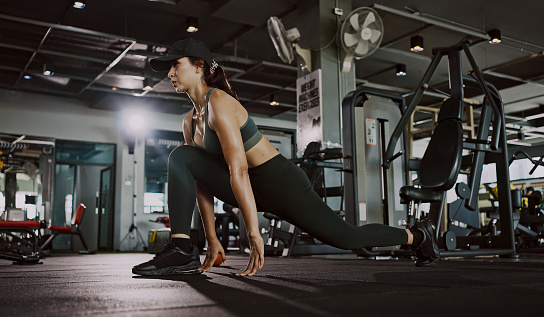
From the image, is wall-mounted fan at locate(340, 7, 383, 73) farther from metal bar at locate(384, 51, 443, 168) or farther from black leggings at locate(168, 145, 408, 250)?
black leggings at locate(168, 145, 408, 250)

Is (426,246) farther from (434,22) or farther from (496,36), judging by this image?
(496,36)

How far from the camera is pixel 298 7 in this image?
664 cm

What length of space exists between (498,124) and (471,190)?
1.94ft

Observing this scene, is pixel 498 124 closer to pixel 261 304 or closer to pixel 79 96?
pixel 261 304

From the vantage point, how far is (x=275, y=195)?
215cm

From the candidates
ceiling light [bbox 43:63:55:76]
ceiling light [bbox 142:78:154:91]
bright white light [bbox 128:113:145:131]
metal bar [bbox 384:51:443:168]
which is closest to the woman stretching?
metal bar [bbox 384:51:443:168]

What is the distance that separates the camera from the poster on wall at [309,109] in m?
6.09

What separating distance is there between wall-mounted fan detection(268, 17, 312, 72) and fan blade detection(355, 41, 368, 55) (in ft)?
2.03

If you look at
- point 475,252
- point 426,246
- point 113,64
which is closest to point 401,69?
point 113,64

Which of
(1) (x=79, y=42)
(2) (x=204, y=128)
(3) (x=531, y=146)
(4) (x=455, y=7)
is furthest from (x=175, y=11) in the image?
(3) (x=531, y=146)

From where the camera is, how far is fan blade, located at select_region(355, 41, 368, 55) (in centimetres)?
593

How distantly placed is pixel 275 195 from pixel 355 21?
408cm

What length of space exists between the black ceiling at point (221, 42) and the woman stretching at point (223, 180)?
4.46 meters

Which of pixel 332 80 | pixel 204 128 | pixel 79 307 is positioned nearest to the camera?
pixel 79 307
